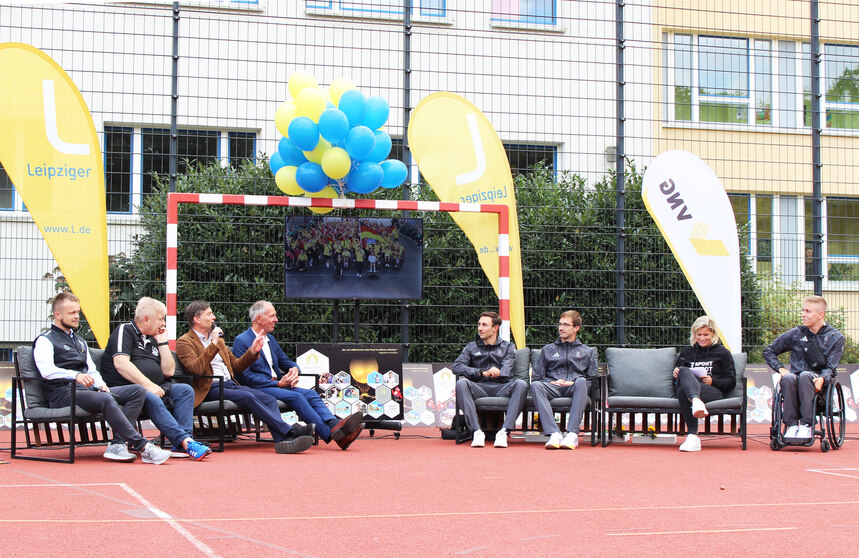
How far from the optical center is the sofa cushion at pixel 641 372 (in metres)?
8.72

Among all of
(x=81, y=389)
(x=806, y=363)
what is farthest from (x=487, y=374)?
(x=81, y=389)

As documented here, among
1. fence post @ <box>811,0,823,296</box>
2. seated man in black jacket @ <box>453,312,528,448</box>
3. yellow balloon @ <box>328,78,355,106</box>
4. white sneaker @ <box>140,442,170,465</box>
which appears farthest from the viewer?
fence post @ <box>811,0,823,296</box>

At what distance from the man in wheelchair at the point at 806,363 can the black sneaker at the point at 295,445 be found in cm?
410

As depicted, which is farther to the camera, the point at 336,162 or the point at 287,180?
the point at 287,180

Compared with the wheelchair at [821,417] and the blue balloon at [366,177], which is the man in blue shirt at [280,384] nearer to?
the blue balloon at [366,177]

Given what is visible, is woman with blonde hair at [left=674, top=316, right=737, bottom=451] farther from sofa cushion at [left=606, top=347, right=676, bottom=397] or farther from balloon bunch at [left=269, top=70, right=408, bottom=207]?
balloon bunch at [left=269, top=70, right=408, bottom=207]

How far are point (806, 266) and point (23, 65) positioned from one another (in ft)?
28.3

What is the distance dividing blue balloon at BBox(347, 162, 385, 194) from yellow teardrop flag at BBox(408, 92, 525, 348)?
99 cm

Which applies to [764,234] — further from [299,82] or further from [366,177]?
[299,82]

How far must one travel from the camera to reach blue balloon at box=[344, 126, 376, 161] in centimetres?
868

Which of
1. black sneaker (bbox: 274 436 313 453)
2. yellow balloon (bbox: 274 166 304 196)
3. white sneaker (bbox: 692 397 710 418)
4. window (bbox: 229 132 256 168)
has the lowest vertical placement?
black sneaker (bbox: 274 436 313 453)

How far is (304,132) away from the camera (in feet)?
28.1

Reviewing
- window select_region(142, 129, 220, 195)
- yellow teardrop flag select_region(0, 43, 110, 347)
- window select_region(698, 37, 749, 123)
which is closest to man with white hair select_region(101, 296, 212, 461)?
yellow teardrop flag select_region(0, 43, 110, 347)

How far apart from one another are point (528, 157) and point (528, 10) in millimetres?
2408
